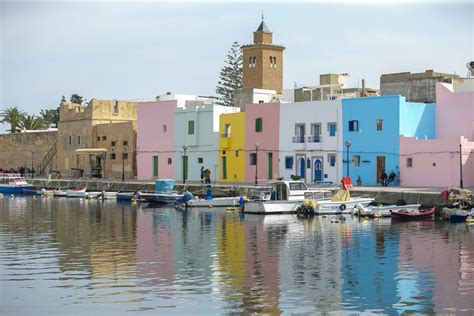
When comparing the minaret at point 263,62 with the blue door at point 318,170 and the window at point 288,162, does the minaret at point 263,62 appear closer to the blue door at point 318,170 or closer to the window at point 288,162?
the window at point 288,162

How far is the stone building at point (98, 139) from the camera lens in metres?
70.8

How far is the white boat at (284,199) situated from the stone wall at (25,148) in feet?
136

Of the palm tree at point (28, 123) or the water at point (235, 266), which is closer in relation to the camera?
the water at point (235, 266)

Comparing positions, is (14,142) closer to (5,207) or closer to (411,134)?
(5,207)

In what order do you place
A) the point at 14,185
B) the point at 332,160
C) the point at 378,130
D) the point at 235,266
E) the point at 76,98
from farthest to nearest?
1. the point at 76,98
2. the point at 14,185
3. the point at 332,160
4. the point at 378,130
5. the point at 235,266

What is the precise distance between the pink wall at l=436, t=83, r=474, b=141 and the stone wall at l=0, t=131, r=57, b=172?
1610 inches

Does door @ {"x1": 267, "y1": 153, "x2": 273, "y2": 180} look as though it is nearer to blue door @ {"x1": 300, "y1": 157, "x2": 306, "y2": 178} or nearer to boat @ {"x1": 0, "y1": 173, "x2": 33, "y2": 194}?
blue door @ {"x1": 300, "y1": 157, "x2": 306, "y2": 178}

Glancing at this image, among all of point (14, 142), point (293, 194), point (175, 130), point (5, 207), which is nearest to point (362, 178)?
point (293, 194)

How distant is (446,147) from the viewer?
48.4 m

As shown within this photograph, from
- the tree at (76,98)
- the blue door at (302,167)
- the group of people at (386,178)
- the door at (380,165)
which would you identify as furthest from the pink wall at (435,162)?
the tree at (76,98)

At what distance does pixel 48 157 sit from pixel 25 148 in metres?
3.52

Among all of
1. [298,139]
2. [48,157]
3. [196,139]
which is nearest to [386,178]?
[298,139]

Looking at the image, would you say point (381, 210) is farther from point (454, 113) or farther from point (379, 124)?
point (454, 113)

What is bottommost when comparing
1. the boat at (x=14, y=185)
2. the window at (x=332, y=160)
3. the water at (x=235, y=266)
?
the water at (x=235, y=266)
